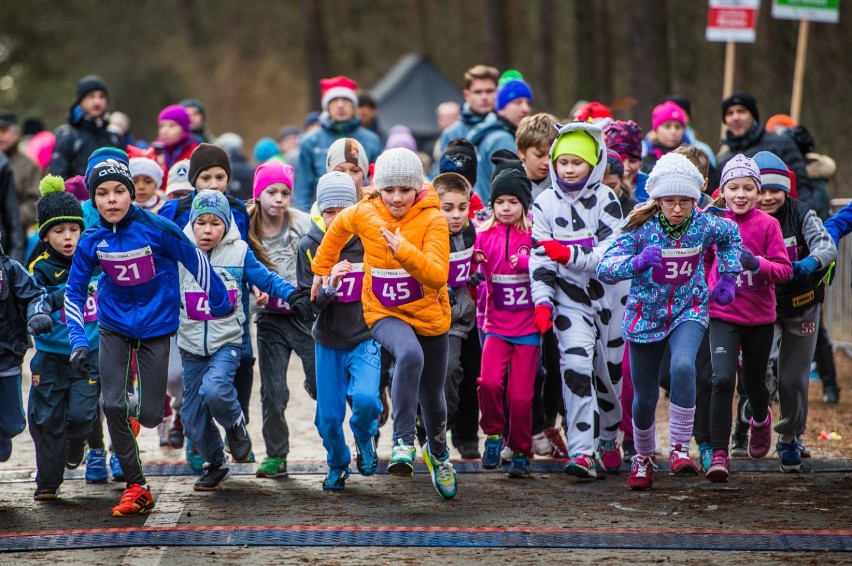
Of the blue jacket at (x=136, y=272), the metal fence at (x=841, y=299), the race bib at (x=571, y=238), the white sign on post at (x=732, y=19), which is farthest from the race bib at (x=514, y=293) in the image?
the white sign on post at (x=732, y=19)

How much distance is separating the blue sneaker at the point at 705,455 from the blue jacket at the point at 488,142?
3122 mm

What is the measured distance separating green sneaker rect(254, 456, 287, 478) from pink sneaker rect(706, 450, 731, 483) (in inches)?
111

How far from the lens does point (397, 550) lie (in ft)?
21.5

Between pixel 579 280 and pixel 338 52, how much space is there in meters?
42.5

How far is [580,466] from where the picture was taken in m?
8.16

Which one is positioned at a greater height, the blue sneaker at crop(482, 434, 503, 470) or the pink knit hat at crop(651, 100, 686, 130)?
the pink knit hat at crop(651, 100, 686, 130)

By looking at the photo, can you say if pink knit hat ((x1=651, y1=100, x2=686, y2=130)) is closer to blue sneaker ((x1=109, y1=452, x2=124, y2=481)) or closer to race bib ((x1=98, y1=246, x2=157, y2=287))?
race bib ((x1=98, y1=246, x2=157, y2=287))

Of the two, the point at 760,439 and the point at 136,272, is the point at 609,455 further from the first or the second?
the point at 136,272

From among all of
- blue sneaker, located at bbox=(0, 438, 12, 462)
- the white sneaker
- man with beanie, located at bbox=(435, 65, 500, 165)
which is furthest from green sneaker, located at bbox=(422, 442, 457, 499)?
man with beanie, located at bbox=(435, 65, 500, 165)

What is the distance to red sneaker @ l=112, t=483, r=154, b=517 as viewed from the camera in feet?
24.5

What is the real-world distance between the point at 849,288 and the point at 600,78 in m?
22.2

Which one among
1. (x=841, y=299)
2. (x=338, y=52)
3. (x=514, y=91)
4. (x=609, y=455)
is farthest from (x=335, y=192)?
(x=338, y=52)

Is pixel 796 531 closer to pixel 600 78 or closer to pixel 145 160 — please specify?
pixel 145 160

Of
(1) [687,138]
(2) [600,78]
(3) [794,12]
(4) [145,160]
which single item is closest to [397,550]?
(4) [145,160]
